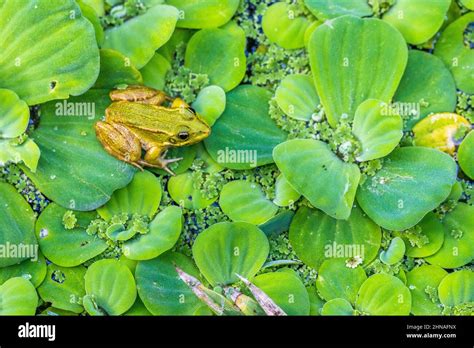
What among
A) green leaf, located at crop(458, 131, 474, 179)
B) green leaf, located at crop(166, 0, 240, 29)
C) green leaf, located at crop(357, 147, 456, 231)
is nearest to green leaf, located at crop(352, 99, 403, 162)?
green leaf, located at crop(357, 147, 456, 231)

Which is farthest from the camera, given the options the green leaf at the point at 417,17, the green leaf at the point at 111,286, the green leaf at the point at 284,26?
the green leaf at the point at 284,26

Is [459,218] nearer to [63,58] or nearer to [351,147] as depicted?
[351,147]

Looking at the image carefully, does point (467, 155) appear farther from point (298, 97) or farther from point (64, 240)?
point (64, 240)

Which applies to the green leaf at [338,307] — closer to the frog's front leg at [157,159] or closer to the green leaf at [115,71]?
the frog's front leg at [157,159]

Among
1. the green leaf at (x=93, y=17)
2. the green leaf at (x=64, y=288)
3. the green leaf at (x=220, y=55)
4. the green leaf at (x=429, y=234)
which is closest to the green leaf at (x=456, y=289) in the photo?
the green leaf at (x=429, y=234)

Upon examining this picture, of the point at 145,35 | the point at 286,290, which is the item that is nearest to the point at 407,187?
the point at 286,290
